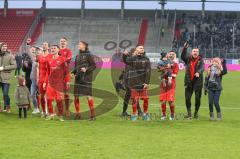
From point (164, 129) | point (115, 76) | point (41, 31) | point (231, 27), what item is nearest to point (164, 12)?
point (231, 27)

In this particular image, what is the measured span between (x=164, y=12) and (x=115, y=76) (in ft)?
151

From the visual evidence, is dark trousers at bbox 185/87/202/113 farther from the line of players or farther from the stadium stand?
the stadium stand

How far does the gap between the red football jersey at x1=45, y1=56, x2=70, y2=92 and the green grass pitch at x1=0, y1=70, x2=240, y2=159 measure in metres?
0.97

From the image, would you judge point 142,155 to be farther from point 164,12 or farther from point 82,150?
point 164,12

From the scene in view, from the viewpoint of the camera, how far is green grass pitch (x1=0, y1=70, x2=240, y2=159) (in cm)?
952

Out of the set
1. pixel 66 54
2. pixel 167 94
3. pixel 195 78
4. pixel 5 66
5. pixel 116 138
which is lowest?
pixel 116 138

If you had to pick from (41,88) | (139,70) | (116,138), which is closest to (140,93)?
(139,70)

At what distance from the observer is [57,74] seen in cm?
1411

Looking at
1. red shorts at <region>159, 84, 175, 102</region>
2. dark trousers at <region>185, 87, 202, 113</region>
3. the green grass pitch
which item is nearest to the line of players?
the green grass pitch

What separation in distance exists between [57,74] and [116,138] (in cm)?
359

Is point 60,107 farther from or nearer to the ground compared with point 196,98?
nearer to the ground

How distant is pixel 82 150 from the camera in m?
9.74

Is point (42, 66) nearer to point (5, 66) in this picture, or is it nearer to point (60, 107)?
point (60, 107)

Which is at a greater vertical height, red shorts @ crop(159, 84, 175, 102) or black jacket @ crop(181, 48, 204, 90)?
black jacket @ crop(181, 48, 204, 90)
